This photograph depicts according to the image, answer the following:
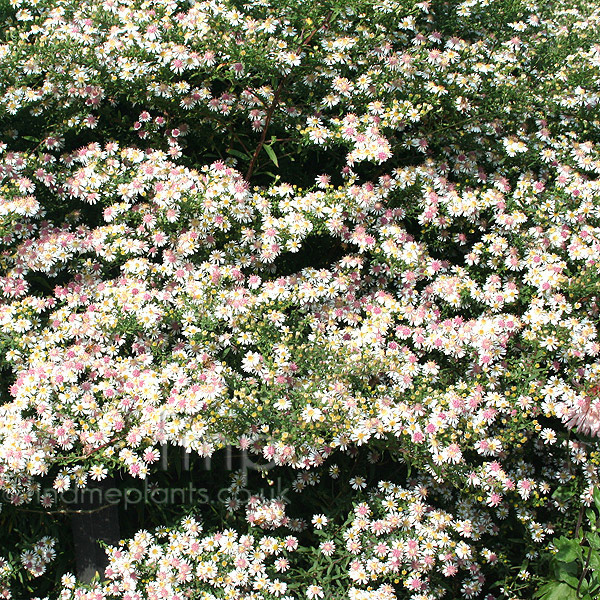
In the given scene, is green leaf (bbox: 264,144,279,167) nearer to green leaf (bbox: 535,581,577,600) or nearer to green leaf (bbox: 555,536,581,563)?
green leaf (bbox: 555,536,581,563)

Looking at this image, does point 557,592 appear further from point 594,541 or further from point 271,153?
point 271,153

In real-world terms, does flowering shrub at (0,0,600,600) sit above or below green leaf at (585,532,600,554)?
above

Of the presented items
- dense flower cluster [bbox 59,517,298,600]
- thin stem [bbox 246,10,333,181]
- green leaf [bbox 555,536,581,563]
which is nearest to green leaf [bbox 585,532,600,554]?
green leaf [bbox 555,536,581,563]

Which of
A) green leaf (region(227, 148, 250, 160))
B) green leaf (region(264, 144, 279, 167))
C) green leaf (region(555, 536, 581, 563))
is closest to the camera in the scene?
green leaf (region(555, 536, 581, 563))

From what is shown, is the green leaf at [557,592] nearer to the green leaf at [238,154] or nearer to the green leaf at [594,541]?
the green leaf at [594,541]

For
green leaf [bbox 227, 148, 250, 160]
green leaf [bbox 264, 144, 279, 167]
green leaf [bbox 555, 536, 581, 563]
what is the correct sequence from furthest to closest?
green leaf [bbox 227, 148, 250, 160]
green leaf [bbox 264, 144, 279, 167]
green leaf [bbox 555, 536, 581, 563]

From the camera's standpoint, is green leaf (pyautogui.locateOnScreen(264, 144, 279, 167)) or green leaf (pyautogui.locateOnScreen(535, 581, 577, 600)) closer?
green leaf (pyautogui.locateOnScreen(535, 581, 577, 600))

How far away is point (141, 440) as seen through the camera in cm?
284

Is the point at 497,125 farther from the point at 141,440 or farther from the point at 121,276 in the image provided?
the point at 141,440

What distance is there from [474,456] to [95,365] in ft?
6.01

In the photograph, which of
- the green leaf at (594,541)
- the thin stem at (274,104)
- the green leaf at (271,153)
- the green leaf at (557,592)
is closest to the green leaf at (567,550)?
the green leaf at (594,541)

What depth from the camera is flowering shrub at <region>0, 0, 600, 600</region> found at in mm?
2906

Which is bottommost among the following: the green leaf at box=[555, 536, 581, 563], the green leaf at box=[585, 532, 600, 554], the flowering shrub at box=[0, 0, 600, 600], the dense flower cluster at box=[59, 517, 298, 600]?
the dense flower cluster at box=[59, 517, 298, 600]

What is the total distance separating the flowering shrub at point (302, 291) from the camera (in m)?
2.91
